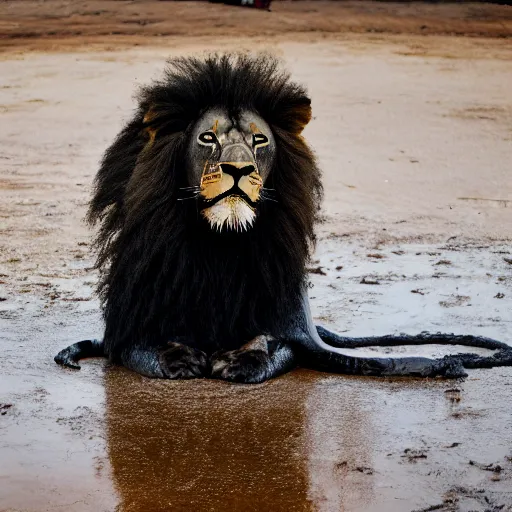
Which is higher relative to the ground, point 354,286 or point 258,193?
point 258,193

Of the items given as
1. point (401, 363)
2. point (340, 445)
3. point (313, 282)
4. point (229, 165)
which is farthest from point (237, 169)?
point (313, 282)

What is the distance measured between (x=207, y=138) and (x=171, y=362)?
3.12 ft

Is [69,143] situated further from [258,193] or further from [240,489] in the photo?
[240,489]

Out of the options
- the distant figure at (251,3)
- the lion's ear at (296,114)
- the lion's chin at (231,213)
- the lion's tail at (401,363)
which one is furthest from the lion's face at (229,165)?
the distant figure at (251,3)

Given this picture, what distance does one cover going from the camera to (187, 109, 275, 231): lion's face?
18.0 ft

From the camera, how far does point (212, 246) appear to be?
19.1 feet

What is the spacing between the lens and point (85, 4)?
1756 centimetres

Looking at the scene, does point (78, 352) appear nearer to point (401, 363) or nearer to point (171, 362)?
point (171, 362)

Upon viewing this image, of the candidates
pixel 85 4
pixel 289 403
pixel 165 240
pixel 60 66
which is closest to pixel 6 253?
pixel 165 240

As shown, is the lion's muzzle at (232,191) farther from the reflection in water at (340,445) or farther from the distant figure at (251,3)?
the distant figure at (251,3)

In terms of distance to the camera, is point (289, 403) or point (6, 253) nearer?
point (289, 403)

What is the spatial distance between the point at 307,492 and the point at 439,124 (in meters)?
8.70

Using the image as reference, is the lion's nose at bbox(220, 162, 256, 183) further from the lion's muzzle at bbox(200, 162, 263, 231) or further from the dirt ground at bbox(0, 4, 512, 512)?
the dirt ground at bbox(0, 4, 512, 512)

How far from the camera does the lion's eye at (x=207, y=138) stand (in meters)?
5.68
